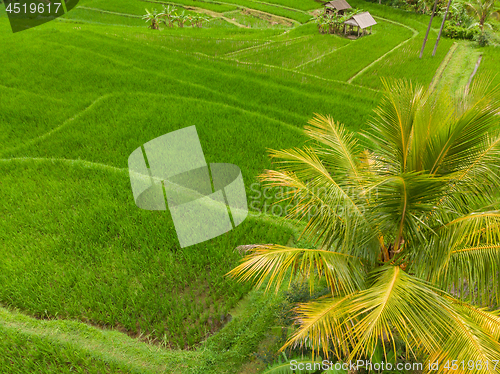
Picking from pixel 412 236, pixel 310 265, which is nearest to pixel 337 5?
pixel 412 236

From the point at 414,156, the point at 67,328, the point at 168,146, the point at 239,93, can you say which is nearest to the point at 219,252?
the point at 67,328

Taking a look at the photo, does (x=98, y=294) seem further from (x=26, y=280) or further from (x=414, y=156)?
(x=414, y=156)

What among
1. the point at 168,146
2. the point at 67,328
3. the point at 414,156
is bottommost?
the point at 67,328

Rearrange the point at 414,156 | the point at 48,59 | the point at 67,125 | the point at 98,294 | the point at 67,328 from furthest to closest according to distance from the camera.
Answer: the point at 48,59 → the point at 67,125 → the point at 98,294 → the point at 67,328 → the point at 414,156

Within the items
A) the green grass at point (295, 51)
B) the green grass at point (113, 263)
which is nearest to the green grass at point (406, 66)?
the green grass at point (295, 51)

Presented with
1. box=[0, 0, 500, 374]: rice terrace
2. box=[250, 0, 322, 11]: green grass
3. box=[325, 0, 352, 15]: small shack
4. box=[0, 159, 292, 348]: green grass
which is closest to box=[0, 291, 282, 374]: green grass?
box=[0, 0, 500, 374]: rice terrace

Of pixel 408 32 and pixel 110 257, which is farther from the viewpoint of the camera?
pixel 408 32
